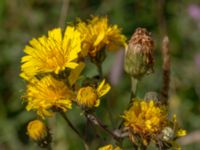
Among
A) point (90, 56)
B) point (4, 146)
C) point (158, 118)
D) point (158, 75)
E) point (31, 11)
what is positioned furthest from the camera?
point (31, 11)

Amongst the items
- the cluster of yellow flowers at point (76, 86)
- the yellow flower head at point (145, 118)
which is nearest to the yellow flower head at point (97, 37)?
the cluster of yellow flowers at point (76, 86)

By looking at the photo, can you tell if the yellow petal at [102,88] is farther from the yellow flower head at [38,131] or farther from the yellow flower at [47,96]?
the yellow flower head at [38,131]

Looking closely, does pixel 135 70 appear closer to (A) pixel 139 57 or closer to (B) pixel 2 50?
(A) pixel 139 57

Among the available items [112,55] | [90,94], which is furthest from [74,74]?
[112,55]

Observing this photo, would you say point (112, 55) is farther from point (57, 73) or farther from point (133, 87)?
point (57, 73)

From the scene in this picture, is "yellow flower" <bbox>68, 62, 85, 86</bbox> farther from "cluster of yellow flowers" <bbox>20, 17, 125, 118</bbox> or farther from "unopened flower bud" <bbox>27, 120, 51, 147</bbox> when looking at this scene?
"unopened flower bud" <bbox>27, 120, 51, 147</bbox>

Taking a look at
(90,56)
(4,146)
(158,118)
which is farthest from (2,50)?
(158,118)
